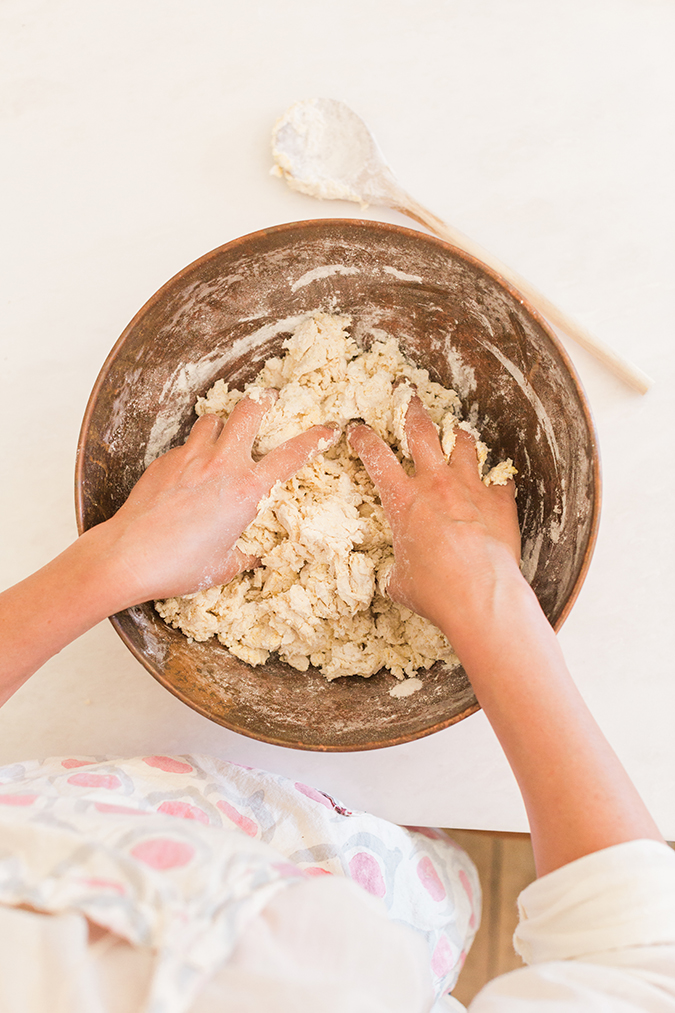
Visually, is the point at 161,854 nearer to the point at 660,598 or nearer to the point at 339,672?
the point at 339,672

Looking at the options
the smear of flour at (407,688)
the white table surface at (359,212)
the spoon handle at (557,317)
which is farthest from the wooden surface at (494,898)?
the spoon handle at (557,317)

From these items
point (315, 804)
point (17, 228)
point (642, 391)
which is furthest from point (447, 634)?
point (17, 228)

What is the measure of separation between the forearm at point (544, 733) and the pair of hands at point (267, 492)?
5cm

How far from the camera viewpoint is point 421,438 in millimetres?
760

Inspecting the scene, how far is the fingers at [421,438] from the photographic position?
750mm

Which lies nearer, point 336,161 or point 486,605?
point 486,605

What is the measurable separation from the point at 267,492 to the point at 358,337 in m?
0.24

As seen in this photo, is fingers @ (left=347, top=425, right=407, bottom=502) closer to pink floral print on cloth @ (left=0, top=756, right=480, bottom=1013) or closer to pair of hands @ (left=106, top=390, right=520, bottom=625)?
pair of hands @ (left=106, top=390, right=520, bottom=625)

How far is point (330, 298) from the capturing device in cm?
80

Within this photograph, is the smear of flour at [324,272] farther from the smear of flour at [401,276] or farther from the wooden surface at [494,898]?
the wooden surface at [494,898]

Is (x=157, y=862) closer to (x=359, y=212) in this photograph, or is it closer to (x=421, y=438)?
(x=421, y=438)

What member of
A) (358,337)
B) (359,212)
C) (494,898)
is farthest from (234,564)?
(494,898)

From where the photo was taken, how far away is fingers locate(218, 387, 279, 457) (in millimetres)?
769

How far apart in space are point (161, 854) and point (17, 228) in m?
0.84
